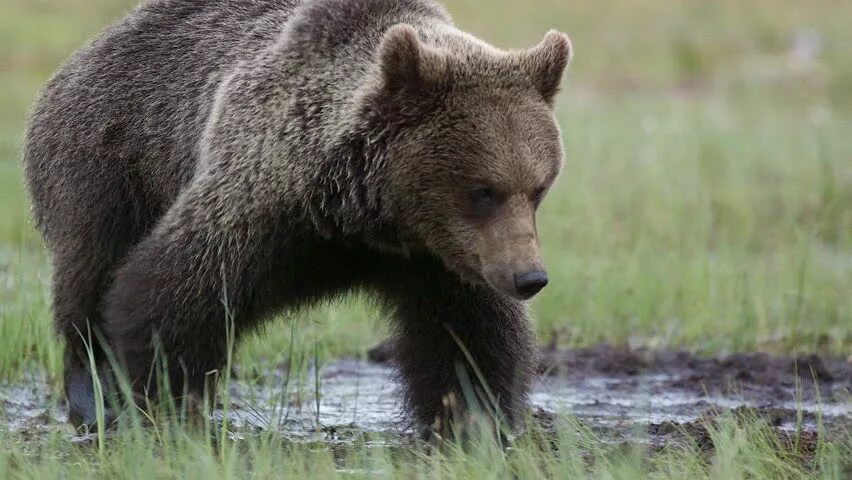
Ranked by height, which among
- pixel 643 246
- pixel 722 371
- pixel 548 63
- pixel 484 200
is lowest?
pixel 722 371

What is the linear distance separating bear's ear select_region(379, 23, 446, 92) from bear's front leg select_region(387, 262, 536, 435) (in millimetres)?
795

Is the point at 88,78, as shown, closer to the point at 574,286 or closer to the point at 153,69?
the point at 153,69

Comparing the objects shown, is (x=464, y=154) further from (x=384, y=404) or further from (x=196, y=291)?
(x=384, y=404)

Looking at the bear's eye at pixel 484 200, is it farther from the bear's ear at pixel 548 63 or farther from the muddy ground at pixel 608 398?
the muddy ground at pixel 608 398

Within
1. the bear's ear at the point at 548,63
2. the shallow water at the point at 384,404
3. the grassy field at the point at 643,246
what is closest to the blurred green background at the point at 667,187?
the grassy field at the point at 643,246

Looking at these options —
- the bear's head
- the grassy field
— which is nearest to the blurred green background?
the grassy field

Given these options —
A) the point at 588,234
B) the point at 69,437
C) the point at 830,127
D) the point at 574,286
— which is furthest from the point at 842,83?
the point at 69,437

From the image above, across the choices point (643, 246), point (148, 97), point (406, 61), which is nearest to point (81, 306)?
point (148, 97)

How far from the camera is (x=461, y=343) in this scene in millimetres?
5035

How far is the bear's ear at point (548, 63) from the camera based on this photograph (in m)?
4.79

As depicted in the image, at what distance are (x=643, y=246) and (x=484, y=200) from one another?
16.3 feet

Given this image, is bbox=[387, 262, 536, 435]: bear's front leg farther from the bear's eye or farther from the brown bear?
the bear's eye

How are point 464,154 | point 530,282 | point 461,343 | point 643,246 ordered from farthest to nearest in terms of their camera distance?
point 643,246
point 461,343
point 464,154
point 530,282

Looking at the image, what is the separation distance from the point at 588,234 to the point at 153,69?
16.1 ft
